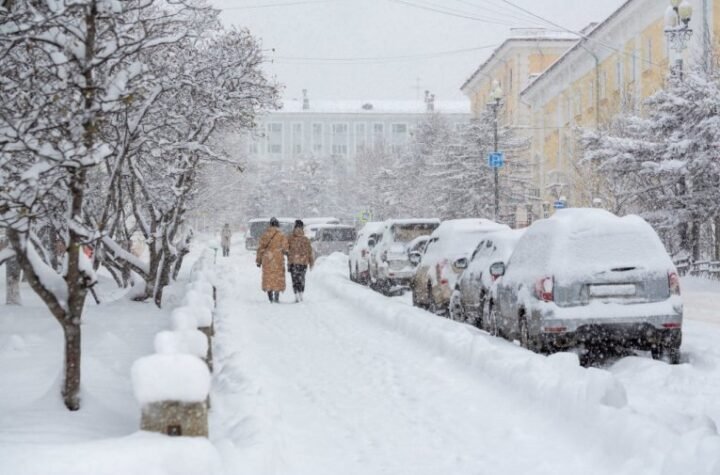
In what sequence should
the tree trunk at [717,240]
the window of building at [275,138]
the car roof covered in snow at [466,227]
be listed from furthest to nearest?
the window of building at [275,138], the tree trunk at [717,240], the car roof covered in snow at [466,227]

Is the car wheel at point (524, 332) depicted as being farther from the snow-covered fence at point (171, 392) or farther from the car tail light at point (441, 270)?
the snow-covered fence at point (171, 392)

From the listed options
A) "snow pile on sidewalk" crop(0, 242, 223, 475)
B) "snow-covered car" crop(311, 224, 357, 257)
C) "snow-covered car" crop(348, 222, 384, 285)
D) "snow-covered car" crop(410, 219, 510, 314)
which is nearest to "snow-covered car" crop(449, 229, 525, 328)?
"snow-covered car" crop(410, 219, 510, 314)

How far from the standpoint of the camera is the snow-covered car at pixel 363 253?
26.2m

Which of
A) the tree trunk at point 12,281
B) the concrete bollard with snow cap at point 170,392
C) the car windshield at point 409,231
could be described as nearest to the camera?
the concrete bollard with snow cap at point 170,392

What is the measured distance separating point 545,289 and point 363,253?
55.3 feet

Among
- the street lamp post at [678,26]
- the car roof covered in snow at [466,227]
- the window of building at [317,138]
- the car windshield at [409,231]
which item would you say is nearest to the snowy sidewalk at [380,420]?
the car roof covered in snow at [466,227]

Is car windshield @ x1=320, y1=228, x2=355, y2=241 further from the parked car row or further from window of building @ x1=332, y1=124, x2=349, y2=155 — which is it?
window of building @ x1=332, y1=124, x2=349, y2=155

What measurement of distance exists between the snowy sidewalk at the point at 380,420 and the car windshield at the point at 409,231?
10.6m

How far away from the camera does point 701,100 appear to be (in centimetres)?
2227

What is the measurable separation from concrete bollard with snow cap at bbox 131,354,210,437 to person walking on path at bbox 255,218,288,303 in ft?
46.9

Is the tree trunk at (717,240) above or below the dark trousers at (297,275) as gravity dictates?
above

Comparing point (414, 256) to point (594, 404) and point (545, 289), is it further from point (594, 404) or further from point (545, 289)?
point (594, 404)

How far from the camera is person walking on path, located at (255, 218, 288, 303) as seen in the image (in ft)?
63.5

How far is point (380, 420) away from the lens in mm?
7430
